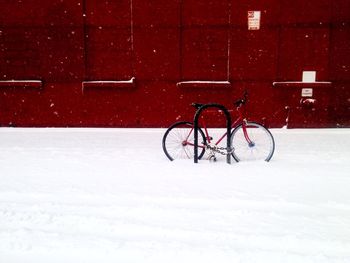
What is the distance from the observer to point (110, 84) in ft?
29.5

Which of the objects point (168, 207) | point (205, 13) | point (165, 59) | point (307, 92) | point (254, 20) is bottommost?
point (168, 207)

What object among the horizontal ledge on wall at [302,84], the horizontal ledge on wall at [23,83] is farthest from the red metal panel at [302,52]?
the horizontal ledge on wall at [23,83]

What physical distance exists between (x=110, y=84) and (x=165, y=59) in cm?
147

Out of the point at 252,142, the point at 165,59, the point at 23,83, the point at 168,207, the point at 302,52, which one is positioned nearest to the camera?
the point at 168,207

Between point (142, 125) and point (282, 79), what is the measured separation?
3593mm

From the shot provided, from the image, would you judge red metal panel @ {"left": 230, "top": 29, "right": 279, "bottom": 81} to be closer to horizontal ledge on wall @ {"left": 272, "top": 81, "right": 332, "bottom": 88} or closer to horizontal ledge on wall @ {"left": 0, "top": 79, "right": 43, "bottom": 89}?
horizontal ledge on wall @ {"left": 272, "top": 81, "right": 332, "bottom": 88}

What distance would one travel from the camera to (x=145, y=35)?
888 centimetres

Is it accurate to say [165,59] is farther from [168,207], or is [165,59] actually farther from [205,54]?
[168,207]

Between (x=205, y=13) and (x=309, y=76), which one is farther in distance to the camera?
(x=309, y=76)

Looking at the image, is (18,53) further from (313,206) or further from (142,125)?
(313,206)

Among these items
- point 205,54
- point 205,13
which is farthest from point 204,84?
point 205,13

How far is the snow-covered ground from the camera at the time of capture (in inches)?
123

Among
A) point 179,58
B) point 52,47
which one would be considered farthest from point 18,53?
point 179,58

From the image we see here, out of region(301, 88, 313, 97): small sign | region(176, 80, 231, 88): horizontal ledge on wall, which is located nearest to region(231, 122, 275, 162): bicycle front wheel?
region(176, 80, 231, 88): horizontal ledge on wall
